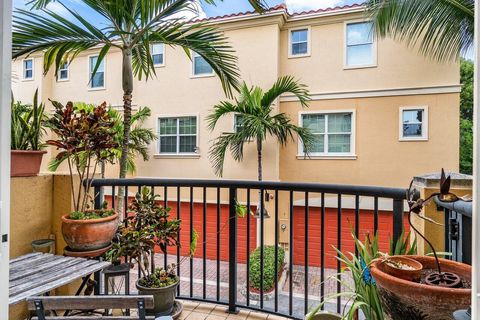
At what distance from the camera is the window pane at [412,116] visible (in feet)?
21.9

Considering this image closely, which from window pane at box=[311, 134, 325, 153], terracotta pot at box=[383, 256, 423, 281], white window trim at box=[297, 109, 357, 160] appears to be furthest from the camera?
window pane at box=[311, 134, 325, 153]

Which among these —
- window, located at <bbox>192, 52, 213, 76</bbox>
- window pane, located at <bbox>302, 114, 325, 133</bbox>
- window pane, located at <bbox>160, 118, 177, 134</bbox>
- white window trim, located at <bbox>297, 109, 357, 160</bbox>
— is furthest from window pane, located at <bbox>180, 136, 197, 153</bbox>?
window pane, located at <bbox>302, 114, 325, 133</bbox>

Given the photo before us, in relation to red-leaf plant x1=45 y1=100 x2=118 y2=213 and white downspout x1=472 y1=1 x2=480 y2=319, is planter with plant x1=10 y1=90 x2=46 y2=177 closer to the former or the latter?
red-leaf plant x1=45 y1=100 x2=118 y2=213

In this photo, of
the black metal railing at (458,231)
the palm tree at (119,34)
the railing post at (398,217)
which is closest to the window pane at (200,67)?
the palm tree at (119,34)

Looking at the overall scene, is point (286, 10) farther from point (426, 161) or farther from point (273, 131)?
point (426, 161)

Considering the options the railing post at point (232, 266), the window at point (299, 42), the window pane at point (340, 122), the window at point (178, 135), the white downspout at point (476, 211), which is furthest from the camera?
the window at point (178, 135)

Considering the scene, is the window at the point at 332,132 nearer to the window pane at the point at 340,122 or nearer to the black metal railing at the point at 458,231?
the window pane at the point at 340,122

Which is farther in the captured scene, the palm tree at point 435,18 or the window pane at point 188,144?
the window pane at point 188,144

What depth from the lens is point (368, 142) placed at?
6949 mm

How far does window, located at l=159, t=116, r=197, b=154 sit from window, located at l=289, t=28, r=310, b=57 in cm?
320

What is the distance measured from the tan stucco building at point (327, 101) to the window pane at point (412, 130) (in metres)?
0.02

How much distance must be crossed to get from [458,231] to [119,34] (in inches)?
97.9

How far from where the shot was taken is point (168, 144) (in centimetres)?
816

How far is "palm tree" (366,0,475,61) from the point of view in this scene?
11.9 feet
